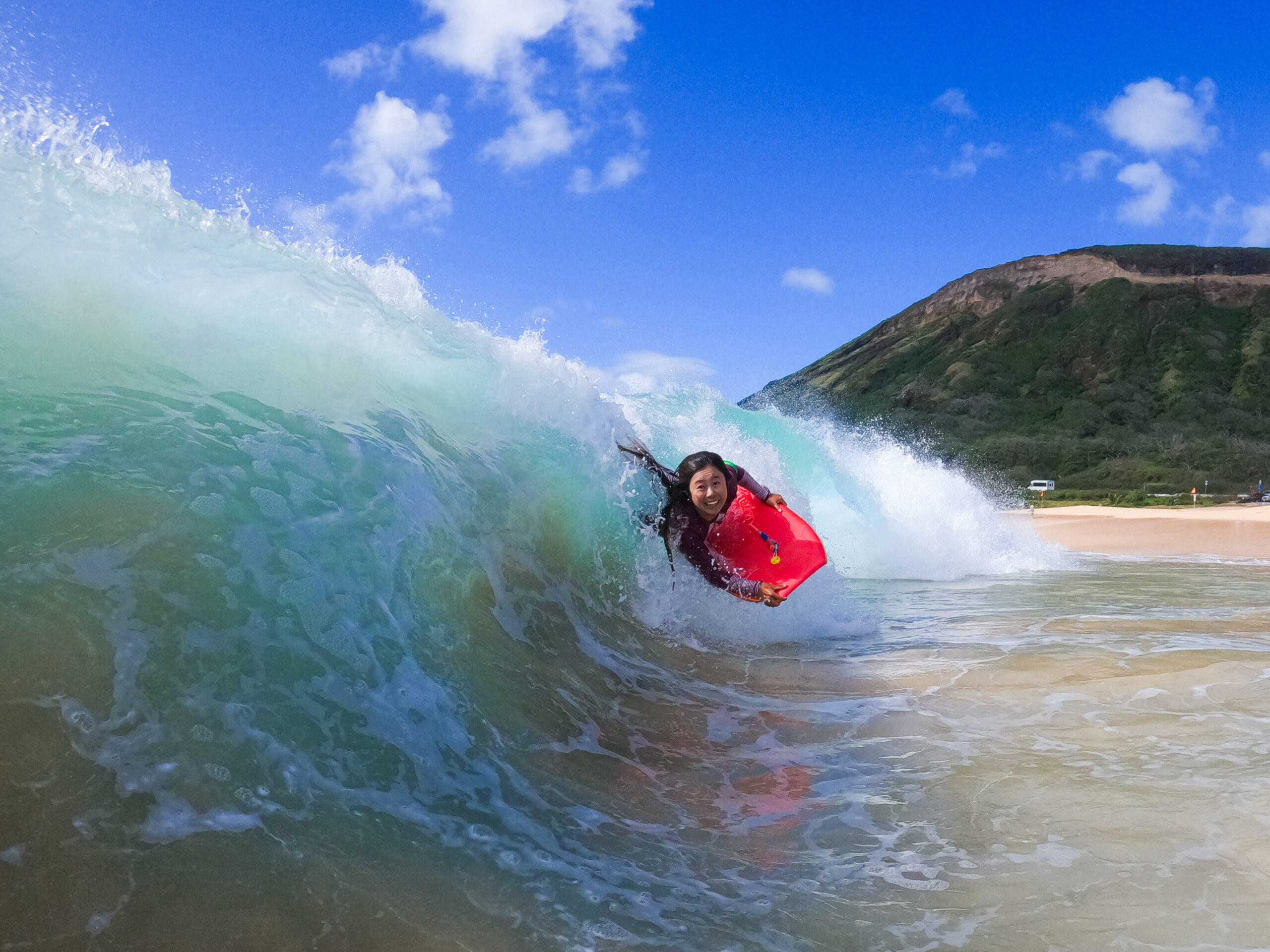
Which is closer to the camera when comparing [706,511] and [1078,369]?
[706,511]

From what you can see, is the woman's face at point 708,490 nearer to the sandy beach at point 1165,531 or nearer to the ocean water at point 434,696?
the ocean water at point 434,696

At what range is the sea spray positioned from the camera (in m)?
2.72

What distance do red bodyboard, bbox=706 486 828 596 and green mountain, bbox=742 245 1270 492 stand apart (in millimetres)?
58115

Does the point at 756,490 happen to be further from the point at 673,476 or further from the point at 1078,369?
the point at 1078,369

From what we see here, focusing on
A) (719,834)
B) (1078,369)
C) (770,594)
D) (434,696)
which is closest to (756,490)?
(770,594)

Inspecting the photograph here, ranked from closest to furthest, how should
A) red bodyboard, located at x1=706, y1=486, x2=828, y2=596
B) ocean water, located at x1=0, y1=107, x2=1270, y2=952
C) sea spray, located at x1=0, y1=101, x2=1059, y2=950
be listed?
ocean water, located at x1=0, y1=107, x2=1270, y2=952
sea spray, located at x1=0, y1=101, x2=1059, y2=950
red bodyboard, located at x1=706, y1=486, x2=828, y2=596

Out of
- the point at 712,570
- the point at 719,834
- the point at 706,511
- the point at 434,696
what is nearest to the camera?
the point at 719,834

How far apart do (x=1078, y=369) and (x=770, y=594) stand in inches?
4202

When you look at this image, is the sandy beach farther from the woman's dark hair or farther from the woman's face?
the woman's face

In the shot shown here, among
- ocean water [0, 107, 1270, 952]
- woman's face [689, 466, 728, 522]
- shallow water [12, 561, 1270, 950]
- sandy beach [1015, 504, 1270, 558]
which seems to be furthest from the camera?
sandy beach [1015, 504, 1270, 558]

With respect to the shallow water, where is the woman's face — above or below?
above

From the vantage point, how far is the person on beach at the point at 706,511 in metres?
6.28

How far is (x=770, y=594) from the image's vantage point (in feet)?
20.7

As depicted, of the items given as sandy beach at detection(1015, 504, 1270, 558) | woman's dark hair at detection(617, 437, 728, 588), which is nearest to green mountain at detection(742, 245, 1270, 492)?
sandy beach at detection(1015, 504, 1270, 558)
